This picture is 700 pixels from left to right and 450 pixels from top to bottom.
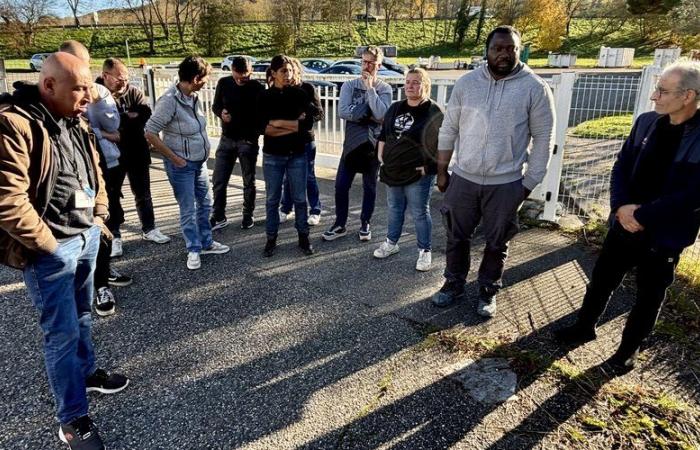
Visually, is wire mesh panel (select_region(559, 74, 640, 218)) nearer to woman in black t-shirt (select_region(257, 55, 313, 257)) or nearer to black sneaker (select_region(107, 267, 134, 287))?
woman in black t-shirt (select_region(257, 55, 313, 257))

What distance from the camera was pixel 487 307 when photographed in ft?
11.6

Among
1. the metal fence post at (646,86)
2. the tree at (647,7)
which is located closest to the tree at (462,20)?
the tree at (647,7)

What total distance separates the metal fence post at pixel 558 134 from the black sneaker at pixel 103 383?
4.53 m

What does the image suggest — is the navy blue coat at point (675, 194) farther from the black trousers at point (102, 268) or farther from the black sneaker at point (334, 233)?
the black trousers at point (102, 268)

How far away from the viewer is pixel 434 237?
514 cm

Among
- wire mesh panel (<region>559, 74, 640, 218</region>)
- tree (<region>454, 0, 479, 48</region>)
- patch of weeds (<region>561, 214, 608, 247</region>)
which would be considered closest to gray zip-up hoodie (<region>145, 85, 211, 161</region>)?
patch of weeds (<region>561, 214, 608, 247</region>)

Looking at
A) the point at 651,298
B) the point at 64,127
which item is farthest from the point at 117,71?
the point at 651,298

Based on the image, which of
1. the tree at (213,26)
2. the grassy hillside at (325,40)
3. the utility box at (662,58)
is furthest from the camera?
the grassy hillside at (325,40)

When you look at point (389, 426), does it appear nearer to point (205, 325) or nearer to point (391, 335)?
point (391, 335)

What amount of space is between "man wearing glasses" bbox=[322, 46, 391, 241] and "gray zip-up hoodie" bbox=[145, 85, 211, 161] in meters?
1.41

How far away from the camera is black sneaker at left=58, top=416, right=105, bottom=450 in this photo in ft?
7.27

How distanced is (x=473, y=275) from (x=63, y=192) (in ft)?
10.6

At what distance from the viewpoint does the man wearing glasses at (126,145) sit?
4273 mm

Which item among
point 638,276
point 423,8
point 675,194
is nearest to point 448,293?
point 638,276
